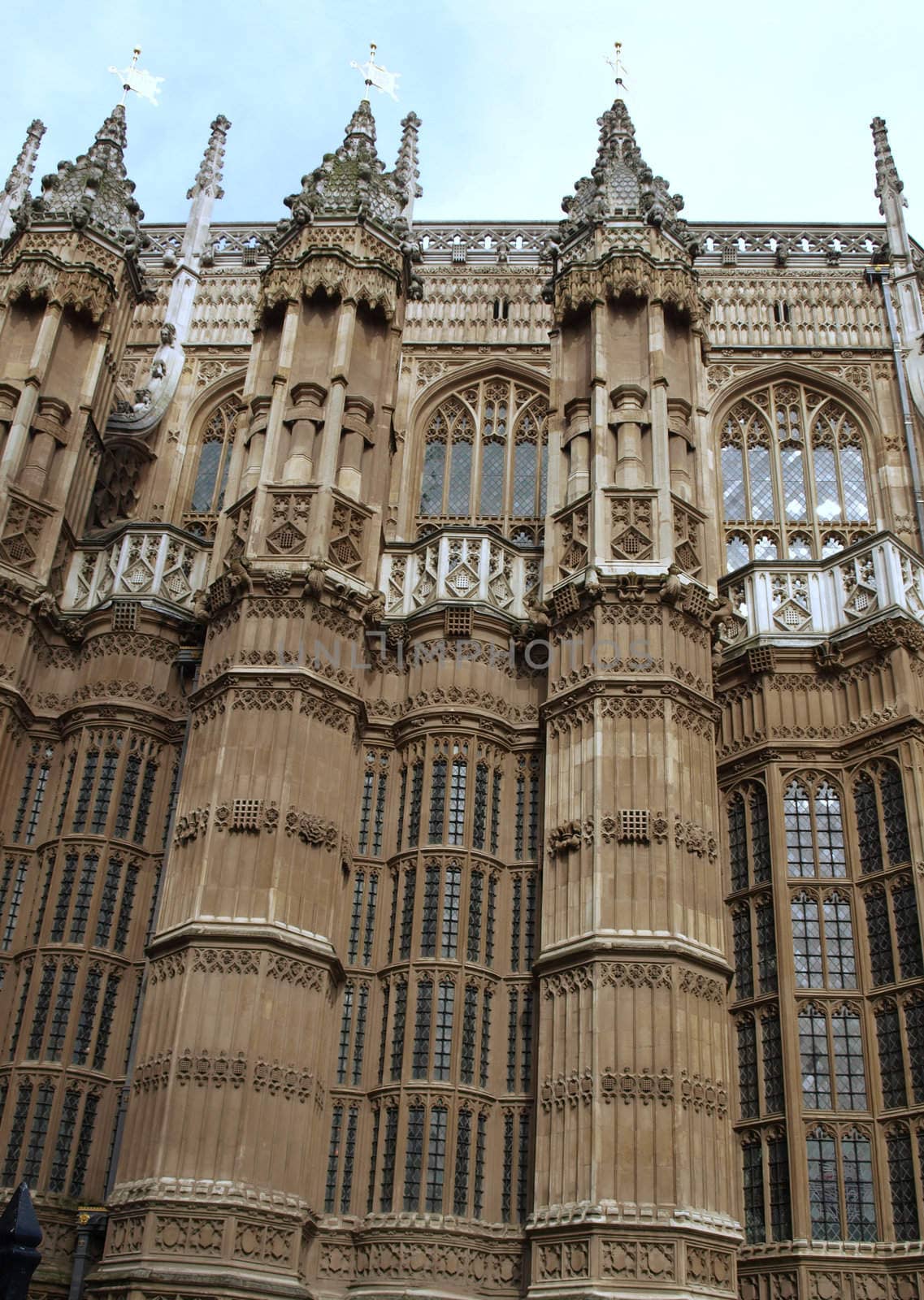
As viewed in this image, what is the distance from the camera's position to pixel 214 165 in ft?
101

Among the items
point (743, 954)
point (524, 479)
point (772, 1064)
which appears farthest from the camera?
point (524, 479)

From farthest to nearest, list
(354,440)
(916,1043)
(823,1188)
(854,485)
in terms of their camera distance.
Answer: (854,485) < (354,440) < (916,1043) < (823,1188)

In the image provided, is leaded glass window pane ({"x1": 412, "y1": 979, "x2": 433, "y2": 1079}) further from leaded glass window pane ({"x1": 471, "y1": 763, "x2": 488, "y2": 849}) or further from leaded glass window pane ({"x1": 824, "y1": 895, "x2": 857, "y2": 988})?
leaded glass window pane ({"x1": 824, "y1": 895, "x2": 857, "y2": 988})

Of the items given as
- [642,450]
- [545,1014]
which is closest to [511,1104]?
[545,1014]

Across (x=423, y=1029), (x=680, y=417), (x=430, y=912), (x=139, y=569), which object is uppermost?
(x=680, y=417)

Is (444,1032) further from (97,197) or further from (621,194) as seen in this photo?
(97,197)

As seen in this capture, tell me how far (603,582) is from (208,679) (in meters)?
5.66

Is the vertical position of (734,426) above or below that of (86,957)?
above

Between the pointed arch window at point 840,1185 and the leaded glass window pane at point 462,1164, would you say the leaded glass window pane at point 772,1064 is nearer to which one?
the pointed arch window at point 840,1185

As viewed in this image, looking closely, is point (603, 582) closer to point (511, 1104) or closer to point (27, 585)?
point (511, 1104)

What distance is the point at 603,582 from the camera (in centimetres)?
1888

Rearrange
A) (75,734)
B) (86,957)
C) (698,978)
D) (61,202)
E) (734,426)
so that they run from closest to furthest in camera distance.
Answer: (698,978)
(86,957)
(75,734)
(61,202)
(734,426)

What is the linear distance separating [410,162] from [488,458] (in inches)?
343

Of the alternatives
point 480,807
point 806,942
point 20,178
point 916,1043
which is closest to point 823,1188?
point 916,1043
